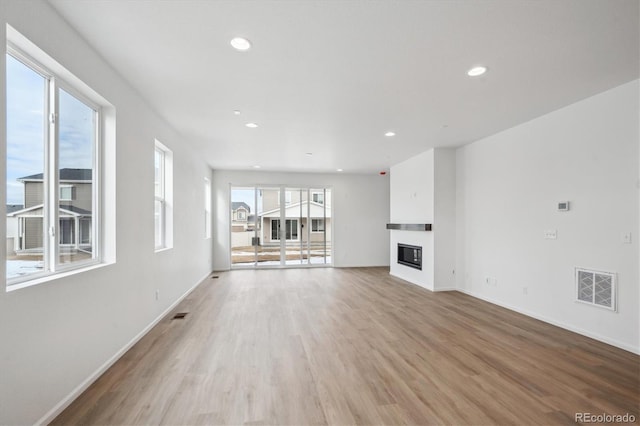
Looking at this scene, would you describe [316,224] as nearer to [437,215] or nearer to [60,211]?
[437,215]

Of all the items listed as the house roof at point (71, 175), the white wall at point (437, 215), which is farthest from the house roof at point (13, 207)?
the white wall at point (437, 215)

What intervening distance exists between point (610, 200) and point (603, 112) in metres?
0.99

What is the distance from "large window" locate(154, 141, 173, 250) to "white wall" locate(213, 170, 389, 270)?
3.84 metres

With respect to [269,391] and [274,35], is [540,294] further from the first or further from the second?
[274,35]

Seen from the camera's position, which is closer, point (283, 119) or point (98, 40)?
point (98, 40)

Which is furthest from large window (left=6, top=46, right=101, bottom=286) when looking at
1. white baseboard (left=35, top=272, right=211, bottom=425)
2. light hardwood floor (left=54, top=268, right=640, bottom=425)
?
light hardwood floor (left=54, top=268, right=640, bottom=425)

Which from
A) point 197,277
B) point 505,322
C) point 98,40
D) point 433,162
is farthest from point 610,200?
point 197,277

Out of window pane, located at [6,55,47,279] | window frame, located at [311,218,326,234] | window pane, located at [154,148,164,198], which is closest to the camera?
window pane, located at [6,55,47,279]

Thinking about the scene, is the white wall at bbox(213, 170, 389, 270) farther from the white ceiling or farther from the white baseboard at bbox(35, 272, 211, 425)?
the white baseboard at bbox(35, 272, 211, 425)

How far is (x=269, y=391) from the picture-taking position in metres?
2.35

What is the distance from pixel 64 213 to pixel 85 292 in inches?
25.1

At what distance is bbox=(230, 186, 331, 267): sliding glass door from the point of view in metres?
8.62

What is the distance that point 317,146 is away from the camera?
225 inches

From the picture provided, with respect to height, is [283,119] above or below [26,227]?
above
